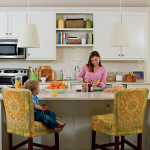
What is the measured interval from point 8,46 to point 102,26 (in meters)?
1.98

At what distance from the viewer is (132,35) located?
5.23 meters

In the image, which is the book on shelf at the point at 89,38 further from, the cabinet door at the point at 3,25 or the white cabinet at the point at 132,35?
the cabinet door at the point at 3,25

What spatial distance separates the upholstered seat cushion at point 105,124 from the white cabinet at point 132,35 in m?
2.58

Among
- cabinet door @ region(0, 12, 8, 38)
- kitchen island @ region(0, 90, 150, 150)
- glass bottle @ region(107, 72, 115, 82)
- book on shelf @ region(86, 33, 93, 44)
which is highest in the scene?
cabinet door @ region(0, 12, 8, 38)

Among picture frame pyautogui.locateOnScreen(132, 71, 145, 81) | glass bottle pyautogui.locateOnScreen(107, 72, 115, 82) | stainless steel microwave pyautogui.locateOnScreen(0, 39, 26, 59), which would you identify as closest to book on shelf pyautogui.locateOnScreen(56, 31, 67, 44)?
stainless steel microwave pyautogui.locateOnScreen(0, 39, 26, 59)

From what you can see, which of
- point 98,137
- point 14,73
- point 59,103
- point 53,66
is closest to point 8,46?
point 14,73

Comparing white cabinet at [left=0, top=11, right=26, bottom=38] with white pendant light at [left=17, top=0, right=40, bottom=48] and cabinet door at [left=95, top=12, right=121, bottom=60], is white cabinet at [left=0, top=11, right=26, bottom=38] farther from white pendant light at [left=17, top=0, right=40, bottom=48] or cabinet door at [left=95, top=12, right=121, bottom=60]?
white pendant light at [left=17, top=0, right=40, bottom=48]

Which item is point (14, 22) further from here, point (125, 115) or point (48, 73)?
point (125, 115)

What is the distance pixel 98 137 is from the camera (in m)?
3.28

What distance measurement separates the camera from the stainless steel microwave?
514cm

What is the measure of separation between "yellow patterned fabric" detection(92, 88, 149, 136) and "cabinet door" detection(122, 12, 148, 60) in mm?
2703

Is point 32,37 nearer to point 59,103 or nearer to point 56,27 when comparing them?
point 59,103

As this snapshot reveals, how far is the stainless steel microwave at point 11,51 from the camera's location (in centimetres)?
514

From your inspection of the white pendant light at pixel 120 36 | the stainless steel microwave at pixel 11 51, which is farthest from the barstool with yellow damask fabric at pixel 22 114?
the stainless steel microwave at pixel 11 51
